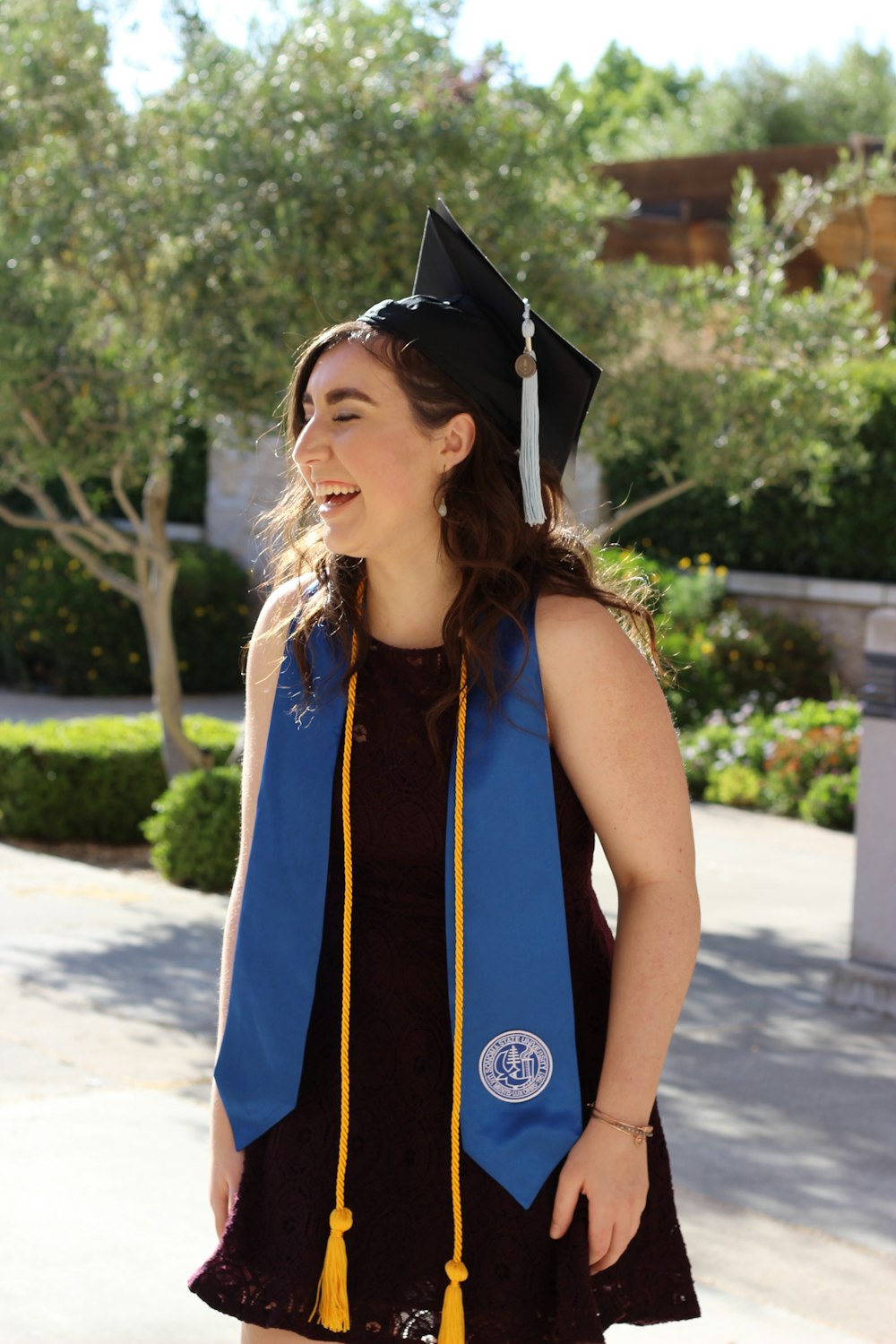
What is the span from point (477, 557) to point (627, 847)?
42 centimetres

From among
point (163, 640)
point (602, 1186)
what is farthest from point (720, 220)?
point (602, 1186)

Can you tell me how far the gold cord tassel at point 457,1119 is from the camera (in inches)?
77.0

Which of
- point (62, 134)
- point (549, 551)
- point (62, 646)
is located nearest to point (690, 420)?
point (62, 134)

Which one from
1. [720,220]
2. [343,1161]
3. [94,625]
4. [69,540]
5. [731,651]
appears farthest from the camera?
[720,220]

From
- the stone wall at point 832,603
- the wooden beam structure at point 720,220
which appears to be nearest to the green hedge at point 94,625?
the stone wall at point 832,603

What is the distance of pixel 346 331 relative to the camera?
7.11ft

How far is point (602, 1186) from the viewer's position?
195cm

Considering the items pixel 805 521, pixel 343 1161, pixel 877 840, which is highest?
pixel 805 521

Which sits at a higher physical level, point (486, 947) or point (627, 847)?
point (627, 847)

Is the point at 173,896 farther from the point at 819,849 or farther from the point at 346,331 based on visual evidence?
the point at 346,331

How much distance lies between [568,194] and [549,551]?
5.87 m

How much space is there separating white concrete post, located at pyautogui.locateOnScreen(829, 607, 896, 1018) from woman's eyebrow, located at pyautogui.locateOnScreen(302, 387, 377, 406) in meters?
3.88

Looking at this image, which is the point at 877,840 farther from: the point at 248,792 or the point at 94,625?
the point at 94,625

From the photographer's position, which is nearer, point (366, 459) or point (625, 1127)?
point (625, 1127)
